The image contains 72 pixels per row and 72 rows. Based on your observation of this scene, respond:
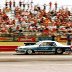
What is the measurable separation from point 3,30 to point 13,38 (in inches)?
171

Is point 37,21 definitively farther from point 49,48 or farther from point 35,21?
point 49,48

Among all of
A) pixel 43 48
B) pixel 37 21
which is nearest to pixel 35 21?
pixel 37 21

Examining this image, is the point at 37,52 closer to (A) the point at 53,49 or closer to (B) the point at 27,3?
(A) the point at 53,49

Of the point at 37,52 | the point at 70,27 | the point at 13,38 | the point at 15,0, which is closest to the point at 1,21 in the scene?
the point at 15,0

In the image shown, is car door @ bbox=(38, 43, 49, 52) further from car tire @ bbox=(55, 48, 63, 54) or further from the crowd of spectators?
the crowd of spectators

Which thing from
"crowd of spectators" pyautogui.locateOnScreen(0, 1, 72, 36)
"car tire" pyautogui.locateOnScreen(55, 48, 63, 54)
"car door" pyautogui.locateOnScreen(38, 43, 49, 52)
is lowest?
"car tire" pyautogui.locateOnScreen(55, 48, 63, 54)

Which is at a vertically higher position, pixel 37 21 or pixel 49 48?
pixel 37 21

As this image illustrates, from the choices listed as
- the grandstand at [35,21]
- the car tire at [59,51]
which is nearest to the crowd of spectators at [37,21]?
the grandstand at [35,21]

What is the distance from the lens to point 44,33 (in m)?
37.6

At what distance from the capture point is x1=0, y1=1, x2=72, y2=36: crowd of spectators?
38562 mm

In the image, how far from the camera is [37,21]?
41.5 m

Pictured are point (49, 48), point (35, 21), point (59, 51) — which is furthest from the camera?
point (35, 21)

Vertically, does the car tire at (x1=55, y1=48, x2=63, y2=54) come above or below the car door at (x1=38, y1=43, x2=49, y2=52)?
→ below

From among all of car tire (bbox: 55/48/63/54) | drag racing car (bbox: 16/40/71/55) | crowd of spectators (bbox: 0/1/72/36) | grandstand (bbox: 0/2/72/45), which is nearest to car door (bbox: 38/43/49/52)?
drag racing car (bbox: 16/40/71/55)
